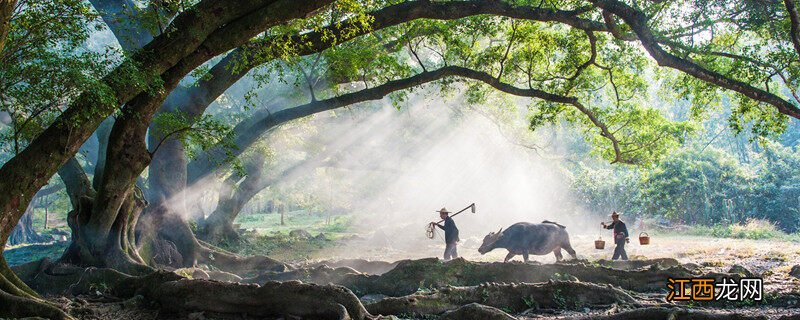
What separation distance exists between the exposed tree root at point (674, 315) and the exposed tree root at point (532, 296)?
150cm

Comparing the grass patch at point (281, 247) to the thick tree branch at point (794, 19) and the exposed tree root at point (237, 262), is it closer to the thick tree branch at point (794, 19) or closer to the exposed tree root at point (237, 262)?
the exposed tree root at point (237, 262)

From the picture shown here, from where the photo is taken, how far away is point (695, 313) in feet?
22.2

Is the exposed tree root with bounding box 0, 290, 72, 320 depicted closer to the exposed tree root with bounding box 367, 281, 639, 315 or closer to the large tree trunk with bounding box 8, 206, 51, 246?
the exposed tree root with bounding box 367, 281, 639, 315

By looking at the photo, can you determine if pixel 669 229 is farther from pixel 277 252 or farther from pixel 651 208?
pixel 277 252

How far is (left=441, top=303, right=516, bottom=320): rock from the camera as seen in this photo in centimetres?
714

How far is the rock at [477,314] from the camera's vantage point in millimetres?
7141

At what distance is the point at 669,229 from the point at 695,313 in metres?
25.2

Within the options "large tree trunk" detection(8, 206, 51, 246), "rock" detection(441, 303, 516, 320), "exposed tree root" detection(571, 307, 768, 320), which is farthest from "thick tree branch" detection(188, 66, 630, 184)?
"large tree trunk" detection(8, 206, 51, 246)

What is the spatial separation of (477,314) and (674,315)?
90.5 inches

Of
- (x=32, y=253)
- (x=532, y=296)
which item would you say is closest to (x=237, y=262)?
(x=532, y=296)

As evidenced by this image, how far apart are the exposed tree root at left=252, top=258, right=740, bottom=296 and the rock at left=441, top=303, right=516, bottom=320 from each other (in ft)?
9.41

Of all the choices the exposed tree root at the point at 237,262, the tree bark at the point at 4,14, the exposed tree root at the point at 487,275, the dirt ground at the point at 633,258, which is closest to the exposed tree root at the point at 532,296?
the dirt ground at the point at 633,258

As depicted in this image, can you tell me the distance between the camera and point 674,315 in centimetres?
672

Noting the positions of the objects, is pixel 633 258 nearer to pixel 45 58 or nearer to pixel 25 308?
pixel 25 308
